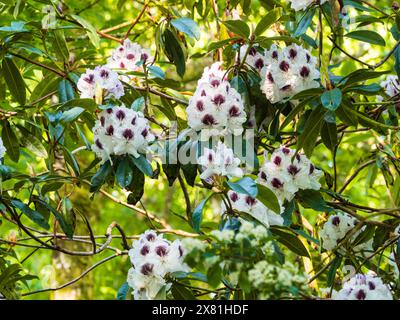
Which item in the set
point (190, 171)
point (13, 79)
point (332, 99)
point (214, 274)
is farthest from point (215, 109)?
point (13, 79)

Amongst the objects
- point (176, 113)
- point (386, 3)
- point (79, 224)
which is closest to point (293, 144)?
point (176, 113)

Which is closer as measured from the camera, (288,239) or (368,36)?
(288,239)

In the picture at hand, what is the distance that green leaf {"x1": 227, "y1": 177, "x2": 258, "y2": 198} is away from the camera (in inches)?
72.9

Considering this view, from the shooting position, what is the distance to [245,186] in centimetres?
187

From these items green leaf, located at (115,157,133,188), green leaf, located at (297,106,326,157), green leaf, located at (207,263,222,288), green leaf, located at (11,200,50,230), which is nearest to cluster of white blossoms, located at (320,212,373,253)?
green leaf, located at (297,106,326,157)

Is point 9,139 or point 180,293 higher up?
point 9,139

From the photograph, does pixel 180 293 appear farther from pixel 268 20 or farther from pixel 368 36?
pixel 368 36

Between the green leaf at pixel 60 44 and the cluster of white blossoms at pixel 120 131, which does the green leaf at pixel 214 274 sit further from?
the green leaf at pixel 60 44

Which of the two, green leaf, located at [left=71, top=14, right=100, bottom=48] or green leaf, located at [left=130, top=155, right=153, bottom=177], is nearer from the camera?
green leaf, located at [left=130, top=155, right=153, bottom=177]

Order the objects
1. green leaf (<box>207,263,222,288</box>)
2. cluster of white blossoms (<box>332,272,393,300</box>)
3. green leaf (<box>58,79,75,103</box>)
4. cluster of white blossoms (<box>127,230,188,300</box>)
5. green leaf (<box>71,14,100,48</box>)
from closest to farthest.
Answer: green leaf (<box>207,263,222,288</box>), cluster of white blossoms (<box>332,272,393,300</box>), cluster of white blossoms (<box>127,230,188,300</box>), green leaf (<box>58,79,75,103</box>), green leaf (<box>71,14,100,48</box>)

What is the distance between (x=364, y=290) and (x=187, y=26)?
3.51 feet

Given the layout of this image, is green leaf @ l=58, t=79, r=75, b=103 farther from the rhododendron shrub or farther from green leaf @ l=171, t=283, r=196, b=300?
green leaf @ l=171, t=283, r=196, b=300

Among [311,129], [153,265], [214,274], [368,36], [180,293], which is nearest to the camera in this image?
[214,274]

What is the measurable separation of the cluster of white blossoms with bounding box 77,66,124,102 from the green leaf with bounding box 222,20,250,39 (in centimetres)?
37
